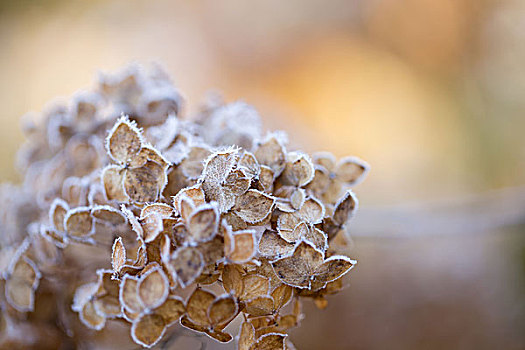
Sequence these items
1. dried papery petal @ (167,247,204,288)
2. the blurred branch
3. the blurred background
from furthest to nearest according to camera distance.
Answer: the blurred background, the blurred branch, dried papery petal @ (167,247,204,288)

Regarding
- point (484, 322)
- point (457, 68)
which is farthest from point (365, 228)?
point (457, 68)

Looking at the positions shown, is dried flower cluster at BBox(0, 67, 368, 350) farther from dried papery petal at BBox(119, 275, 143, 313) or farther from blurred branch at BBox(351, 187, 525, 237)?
blurred branch at BBox(351, 187, 525, 237)

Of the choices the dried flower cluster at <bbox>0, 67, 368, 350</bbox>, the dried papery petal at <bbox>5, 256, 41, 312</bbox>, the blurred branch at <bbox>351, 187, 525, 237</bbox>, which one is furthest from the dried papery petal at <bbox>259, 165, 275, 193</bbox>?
the blurred branch at <bbox>351, 187, 525, 237</bbox>

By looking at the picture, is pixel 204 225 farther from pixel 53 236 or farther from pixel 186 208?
pixel 53 236

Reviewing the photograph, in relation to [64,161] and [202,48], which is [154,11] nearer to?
[202,48]

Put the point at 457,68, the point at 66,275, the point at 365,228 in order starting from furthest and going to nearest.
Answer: the point at 457,68 → the point at 365,228 → the point at 66,275

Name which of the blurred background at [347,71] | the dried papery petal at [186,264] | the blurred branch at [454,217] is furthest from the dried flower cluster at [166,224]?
the blurred background at [347,71]

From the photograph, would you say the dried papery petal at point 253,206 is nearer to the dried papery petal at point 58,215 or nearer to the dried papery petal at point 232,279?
the dried papery petal at point 232,279
